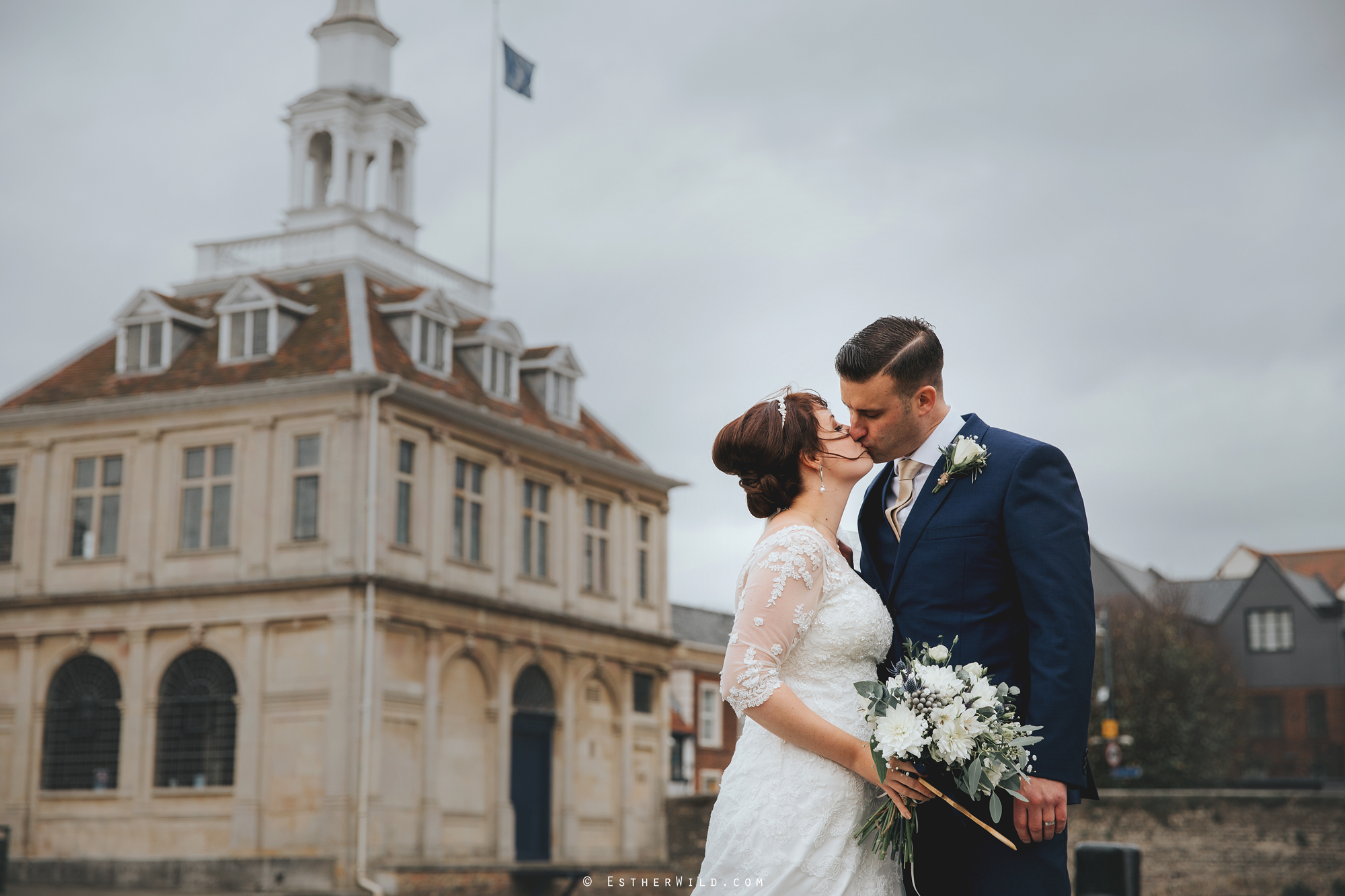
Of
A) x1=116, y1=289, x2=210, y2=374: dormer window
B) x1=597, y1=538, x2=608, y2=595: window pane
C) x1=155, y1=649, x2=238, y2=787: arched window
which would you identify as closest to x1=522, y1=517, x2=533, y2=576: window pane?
x1=597, y1=538, x2=608, y2=595: window pane

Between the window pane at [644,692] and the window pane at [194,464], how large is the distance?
12.4 meters

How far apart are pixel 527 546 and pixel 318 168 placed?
10.7 meters

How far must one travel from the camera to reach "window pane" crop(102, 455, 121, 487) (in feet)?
94.3

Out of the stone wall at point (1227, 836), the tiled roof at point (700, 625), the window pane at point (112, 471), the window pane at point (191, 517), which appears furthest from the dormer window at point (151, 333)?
the stone wall at point (1227, 836)

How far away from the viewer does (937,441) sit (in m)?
4.40

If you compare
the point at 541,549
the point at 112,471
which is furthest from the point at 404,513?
the point at 112,471

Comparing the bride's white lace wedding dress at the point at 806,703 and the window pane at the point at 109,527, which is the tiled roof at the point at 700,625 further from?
the bride's white lace wedding dress at the point at 806,703

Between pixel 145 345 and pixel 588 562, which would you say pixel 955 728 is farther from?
pixel 588 562

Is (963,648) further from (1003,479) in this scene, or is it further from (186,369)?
(186,369)

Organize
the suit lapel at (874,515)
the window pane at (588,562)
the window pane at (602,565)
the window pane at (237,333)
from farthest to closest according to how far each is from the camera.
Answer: the window pane at (602,565) < the window pane at (588,562) < the window pane at (237,333) < the suit lapel at (874,515)

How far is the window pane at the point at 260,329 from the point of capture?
29031mm

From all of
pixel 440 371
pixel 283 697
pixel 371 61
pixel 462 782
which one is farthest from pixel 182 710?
pixel 371 61

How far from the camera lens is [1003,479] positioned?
4.11 meters

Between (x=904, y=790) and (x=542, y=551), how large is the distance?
28980 mm
